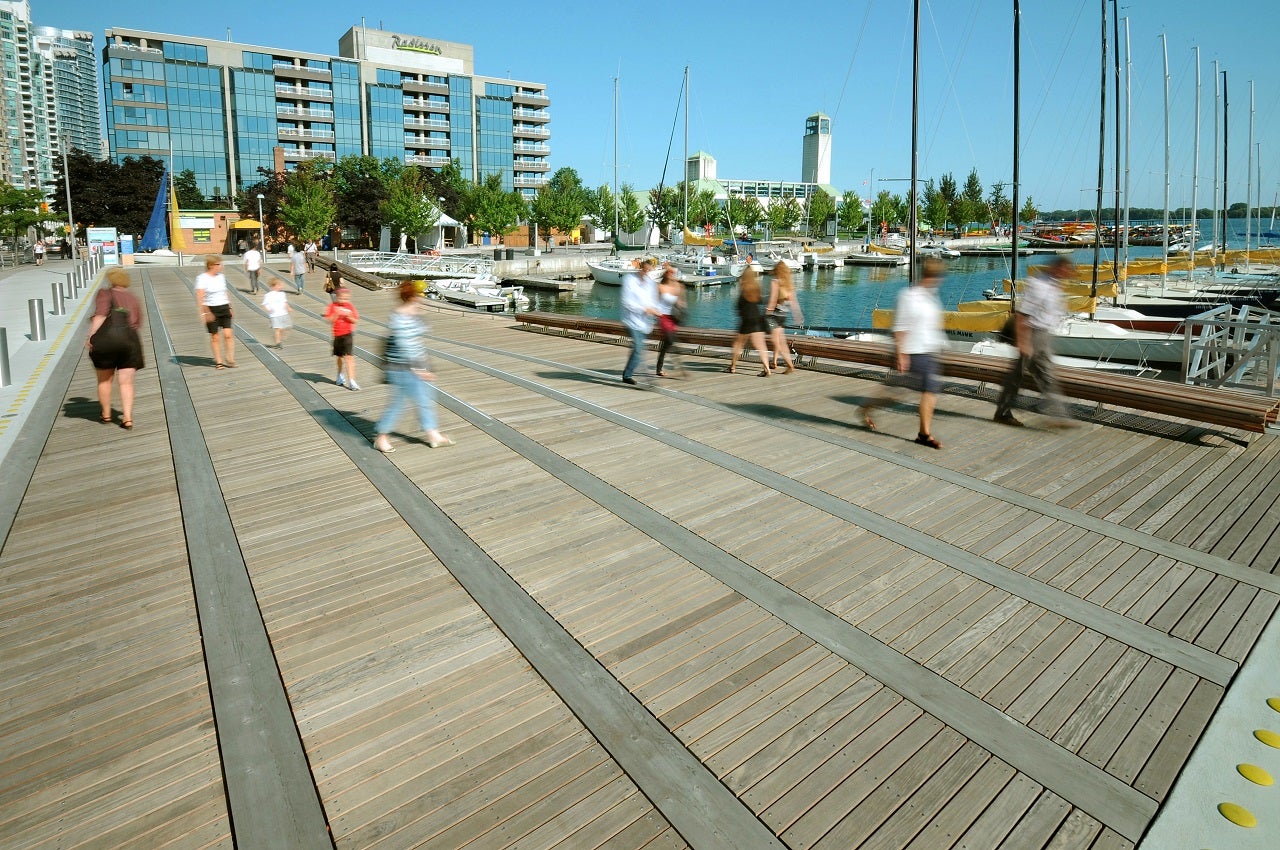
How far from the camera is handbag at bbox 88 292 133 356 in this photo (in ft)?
29.1

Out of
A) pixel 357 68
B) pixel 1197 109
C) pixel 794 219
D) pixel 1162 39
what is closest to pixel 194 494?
pixel 1162 39

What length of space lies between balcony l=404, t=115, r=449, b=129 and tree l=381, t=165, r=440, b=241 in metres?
34.6

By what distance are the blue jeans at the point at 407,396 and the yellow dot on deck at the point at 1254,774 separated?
6811 millimetres

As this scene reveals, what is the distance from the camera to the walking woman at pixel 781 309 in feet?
37.1

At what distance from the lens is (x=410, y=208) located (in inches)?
2692

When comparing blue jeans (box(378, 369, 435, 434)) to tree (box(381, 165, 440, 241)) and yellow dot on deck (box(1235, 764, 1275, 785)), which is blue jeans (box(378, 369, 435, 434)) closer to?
yellow dot on deck (box(1235, 764, 1275, 785))

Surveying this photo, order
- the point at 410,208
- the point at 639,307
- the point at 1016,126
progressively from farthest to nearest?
1. the point at 410,208
2. the point at 1016,126
3. the point at 639,307

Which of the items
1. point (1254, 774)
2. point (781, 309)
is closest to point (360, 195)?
point (781, 309)

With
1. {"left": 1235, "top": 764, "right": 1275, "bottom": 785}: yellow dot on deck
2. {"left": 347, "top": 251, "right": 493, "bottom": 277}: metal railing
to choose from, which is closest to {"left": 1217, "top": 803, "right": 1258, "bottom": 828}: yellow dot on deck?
{"left": 1235, "top": 764, "right": 1275, "bottom": 785}: yellow dot on deck

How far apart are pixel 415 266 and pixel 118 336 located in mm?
43976

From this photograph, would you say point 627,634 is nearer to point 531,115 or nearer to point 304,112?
point 304,112

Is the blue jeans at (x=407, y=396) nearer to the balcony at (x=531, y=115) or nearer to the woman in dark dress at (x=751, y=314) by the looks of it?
the woman in dark dress at (x=751, y=314)

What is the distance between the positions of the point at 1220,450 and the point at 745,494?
485 cm

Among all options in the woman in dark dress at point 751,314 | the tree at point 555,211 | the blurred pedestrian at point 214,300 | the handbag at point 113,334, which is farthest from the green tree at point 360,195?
the woman in dark dress at point 751,314
